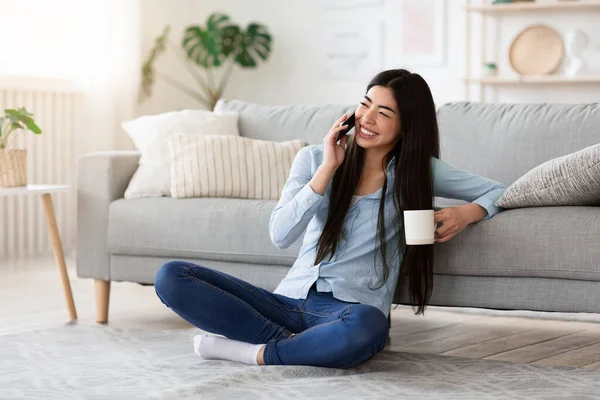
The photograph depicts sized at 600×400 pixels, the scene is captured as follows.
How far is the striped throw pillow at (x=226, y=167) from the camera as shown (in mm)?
3258

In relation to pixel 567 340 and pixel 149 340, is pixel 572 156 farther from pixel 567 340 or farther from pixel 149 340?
pixel 149 340

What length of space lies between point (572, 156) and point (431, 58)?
305cm

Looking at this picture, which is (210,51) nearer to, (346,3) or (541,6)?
(346,3)

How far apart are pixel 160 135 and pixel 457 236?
134 cm

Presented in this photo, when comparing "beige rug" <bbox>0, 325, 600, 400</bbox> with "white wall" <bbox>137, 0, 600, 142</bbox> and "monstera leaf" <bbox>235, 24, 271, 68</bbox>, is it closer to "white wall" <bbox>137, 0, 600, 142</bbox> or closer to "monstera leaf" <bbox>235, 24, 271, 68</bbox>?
"white wall" <bbox>137, 0, 600, 142</bbox>

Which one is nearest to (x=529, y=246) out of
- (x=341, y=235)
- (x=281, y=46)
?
(x=341, y=235)

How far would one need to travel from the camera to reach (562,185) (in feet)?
8.16

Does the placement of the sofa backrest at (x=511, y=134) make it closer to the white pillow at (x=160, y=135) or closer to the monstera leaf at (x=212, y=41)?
the white pillow at (x=160, y=135)

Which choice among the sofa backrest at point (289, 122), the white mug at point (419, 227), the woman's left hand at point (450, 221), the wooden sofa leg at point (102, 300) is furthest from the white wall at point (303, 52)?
the white mug at point (419, 227)

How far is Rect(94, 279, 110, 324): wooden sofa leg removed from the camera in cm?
318

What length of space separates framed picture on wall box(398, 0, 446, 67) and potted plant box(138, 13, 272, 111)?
0.87 metres

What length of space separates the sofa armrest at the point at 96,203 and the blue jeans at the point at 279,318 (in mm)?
925

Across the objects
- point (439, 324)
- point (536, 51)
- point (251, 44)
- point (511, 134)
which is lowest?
point (439, 324)

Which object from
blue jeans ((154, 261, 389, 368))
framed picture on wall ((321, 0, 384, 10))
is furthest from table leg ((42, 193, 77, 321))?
framed picture on wall ((321, 0, 384, 10))
